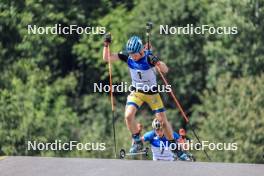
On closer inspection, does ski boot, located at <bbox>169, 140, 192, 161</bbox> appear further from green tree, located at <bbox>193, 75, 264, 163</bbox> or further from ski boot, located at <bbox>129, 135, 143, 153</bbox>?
green tree, located at <bbox>193, 75, 264, 163</bbox>

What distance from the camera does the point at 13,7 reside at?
706 inches

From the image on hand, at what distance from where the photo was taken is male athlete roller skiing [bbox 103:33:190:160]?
12406mm

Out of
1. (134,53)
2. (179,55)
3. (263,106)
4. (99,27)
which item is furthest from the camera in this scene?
(179,55)

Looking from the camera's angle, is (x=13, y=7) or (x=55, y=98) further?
(x=55, y=98)

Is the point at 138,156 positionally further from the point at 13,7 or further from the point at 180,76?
the point at 180,76

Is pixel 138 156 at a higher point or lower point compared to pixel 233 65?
lower

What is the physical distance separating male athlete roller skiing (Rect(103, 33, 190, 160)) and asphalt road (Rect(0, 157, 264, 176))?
1925 millimetres

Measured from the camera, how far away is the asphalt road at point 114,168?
10.1 metres

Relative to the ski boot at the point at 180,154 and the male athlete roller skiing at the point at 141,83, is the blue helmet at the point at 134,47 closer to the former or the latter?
the male athlete roller skiing at the point at 141,83


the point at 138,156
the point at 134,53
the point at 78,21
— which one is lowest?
the point at 138,156

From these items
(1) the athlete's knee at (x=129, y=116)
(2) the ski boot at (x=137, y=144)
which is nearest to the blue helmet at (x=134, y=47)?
(1) the athlete's knee at (x=129, y=116)

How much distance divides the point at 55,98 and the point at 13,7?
3.27 meters

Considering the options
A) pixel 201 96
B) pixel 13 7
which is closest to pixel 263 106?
pixel 201 96

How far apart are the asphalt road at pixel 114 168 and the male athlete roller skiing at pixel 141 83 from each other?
6.32ft
